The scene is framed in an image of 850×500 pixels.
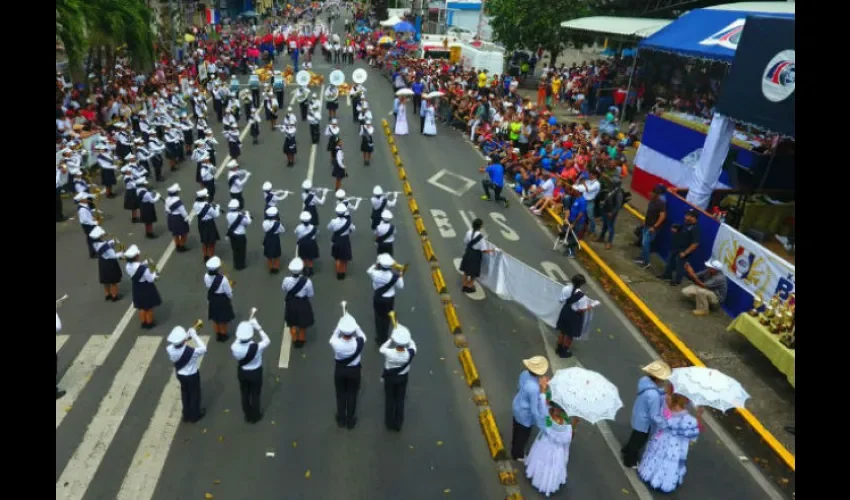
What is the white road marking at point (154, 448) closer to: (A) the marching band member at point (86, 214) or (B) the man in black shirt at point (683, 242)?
(A) the marching band member at point (86, 214)

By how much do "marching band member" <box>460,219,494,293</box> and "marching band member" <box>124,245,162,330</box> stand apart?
5628mm

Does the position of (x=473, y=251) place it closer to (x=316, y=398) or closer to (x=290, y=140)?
(x=316, y=398)

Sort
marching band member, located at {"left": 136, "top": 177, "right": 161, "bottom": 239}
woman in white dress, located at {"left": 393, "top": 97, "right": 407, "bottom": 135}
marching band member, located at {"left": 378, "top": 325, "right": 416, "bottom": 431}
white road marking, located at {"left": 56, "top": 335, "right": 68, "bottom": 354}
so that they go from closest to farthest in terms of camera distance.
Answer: marching band member, located at {"left": 378, "top": 325, "right": 416, "bottom": 431}
white road marking, located at {"left": 56, "top": 335, "right": 68, "bottom": 354}
marching band member, located at {"left": 136, "top": 177, "right": 161, "bottom": 239}
woman in white dress, located at {"left": 393, "top": 97, "right": 407, "bottom": 135}

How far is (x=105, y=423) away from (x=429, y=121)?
18.9m

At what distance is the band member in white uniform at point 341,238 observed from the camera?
1159 cm

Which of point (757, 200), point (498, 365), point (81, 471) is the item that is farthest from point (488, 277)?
point (81, 471)

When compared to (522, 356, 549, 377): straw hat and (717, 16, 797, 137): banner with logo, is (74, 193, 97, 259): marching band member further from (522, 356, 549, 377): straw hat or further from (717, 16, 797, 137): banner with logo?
(717, 16, 797, 137): banner with logo

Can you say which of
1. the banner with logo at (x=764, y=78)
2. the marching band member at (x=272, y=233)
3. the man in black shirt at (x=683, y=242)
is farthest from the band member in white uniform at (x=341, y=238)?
the banner with logo at (x=764, y=78)

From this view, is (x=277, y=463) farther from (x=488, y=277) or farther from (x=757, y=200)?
(x=757, y=200)

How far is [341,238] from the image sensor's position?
11.7 m

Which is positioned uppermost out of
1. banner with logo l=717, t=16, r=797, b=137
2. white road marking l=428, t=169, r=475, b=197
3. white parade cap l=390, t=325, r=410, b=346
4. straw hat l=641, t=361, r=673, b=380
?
banner with logo l=717, t=16, r=797, b=137

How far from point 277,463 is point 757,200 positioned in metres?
11.7

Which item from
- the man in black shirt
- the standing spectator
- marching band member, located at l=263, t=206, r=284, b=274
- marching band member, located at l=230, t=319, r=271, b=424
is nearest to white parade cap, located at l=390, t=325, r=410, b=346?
marching band member, located at l=230, t=319, r=271, b=424

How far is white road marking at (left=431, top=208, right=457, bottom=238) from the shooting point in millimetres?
14492
